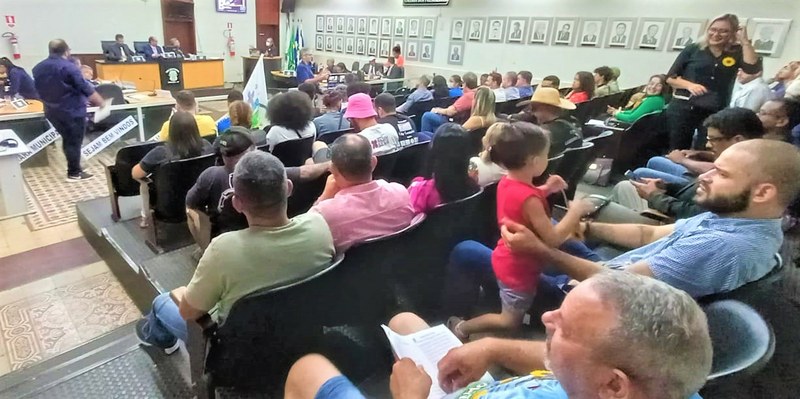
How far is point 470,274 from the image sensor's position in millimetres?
1834

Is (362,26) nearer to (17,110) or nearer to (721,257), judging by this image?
(17,110)

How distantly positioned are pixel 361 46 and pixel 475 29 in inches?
146

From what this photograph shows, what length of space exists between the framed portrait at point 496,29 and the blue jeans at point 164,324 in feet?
27.1

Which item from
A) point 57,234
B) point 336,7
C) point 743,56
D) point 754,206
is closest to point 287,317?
point 754,206

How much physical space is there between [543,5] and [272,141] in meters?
6.64

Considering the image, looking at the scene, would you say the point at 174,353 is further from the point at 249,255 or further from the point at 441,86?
the point at 441,86

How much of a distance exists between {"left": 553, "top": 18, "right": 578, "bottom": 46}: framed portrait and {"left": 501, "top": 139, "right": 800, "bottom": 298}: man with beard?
7041mm

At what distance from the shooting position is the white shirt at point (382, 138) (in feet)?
9.55

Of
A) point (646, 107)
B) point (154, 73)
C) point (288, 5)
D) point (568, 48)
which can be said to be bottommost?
point (154, 73)

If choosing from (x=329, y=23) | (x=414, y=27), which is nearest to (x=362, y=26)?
(x=329, y=23)

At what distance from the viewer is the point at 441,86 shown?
6.16 m

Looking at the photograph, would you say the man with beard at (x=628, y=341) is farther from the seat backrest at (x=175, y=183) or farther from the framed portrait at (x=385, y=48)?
the framed portrait at (x=385, y=48)

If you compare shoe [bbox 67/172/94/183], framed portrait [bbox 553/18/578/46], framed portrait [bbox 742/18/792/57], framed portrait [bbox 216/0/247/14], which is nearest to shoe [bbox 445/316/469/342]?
shoe [bbox 67/172/94/183]

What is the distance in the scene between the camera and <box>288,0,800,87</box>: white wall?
5738 millimetres
